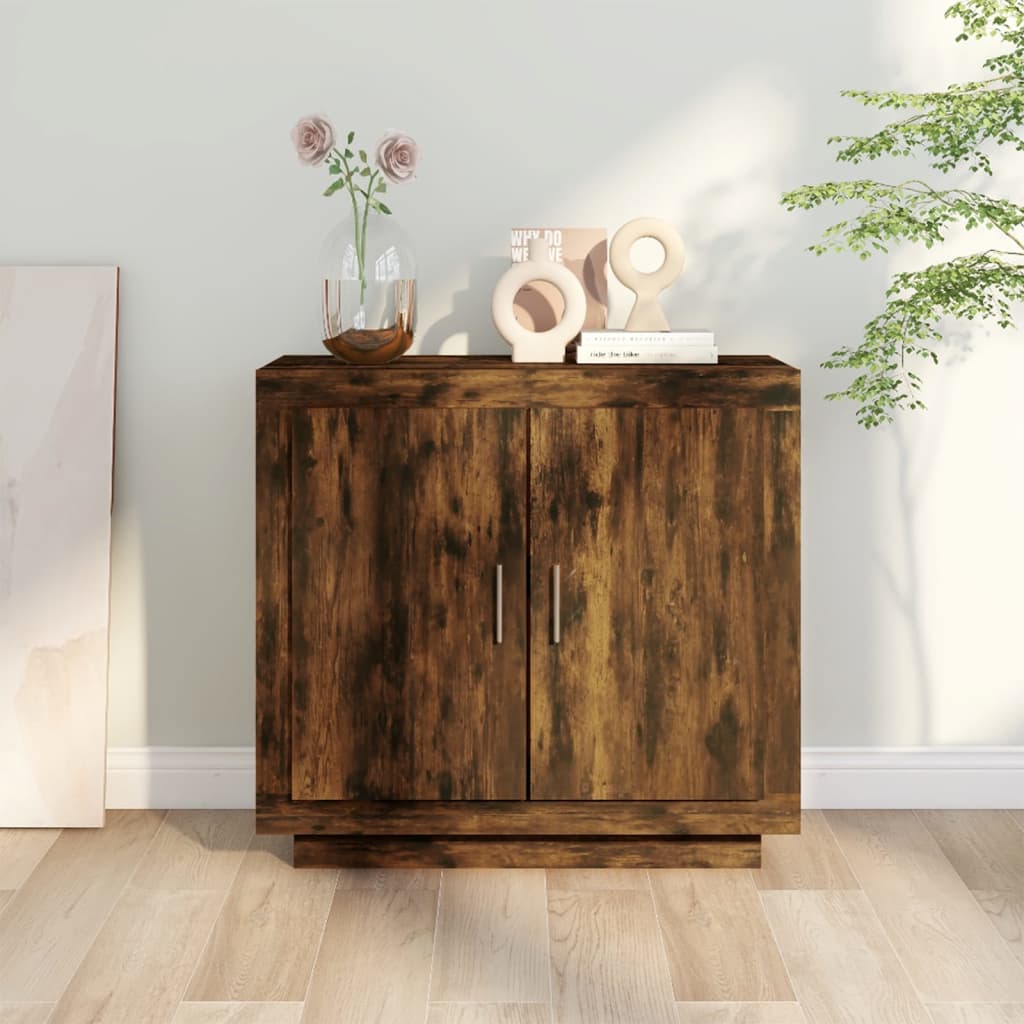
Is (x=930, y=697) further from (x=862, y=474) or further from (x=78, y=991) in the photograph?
(x=78, y=991)

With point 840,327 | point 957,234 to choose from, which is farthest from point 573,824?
point 957,234

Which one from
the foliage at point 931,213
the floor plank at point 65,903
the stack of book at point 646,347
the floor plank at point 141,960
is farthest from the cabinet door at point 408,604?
the foliage at point 931,213

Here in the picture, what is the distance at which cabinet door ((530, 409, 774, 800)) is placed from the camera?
295 centimetres

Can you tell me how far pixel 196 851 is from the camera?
3191 millimetres

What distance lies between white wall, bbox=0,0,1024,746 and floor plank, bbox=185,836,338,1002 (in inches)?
21.0

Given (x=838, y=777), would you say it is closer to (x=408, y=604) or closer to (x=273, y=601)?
(x=408, y=604)

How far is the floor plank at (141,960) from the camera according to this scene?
2.45 metres

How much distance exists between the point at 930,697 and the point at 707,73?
1.58 metres

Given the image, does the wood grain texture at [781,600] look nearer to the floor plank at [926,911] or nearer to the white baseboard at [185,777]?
the floor plank at [926,911]

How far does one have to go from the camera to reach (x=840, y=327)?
3.42m

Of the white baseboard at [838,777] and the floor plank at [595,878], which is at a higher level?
the white baseboard at [838,777]

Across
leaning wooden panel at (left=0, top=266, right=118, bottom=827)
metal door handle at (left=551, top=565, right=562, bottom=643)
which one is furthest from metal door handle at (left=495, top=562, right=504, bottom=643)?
leaning wooden panel at (left=0, top=266, right=118, bottom=827)

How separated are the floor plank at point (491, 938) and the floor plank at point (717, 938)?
246 mm

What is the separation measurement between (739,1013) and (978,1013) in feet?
1.32
